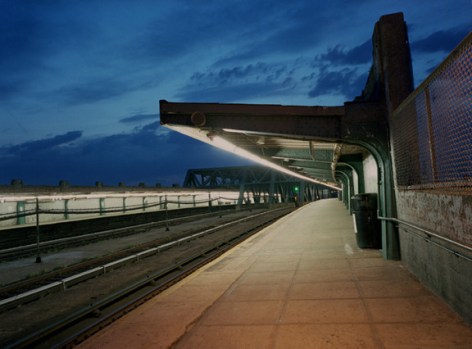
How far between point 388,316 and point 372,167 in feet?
25.7

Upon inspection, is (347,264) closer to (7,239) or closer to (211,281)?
(211,281)

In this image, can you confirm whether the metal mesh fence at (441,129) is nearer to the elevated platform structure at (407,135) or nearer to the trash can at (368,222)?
the elevated platform structure at (407,135)

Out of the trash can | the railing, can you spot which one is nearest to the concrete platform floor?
the trash can

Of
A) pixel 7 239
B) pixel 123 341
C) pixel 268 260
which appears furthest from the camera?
pixel 7 239

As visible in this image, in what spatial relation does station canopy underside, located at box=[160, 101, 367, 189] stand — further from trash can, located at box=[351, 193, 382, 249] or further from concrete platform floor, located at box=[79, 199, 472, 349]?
concrete platform floor, located at box=[79, 199, 472, 349]

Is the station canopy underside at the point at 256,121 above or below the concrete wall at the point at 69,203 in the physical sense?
above

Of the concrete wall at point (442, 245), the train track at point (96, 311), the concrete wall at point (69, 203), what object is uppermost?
the concrete wall at point (69, 203)

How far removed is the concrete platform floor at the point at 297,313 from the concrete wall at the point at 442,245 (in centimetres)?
21

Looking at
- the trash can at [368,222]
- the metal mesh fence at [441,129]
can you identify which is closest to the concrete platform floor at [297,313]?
the trash can at [368,222]

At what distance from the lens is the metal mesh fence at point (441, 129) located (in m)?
3.75

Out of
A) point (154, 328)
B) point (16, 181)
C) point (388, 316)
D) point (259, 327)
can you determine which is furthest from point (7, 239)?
point (388, 316)

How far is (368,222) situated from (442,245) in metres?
4.73

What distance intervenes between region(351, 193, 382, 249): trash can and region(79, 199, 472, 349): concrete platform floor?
1481mm

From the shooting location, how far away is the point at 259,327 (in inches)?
173
